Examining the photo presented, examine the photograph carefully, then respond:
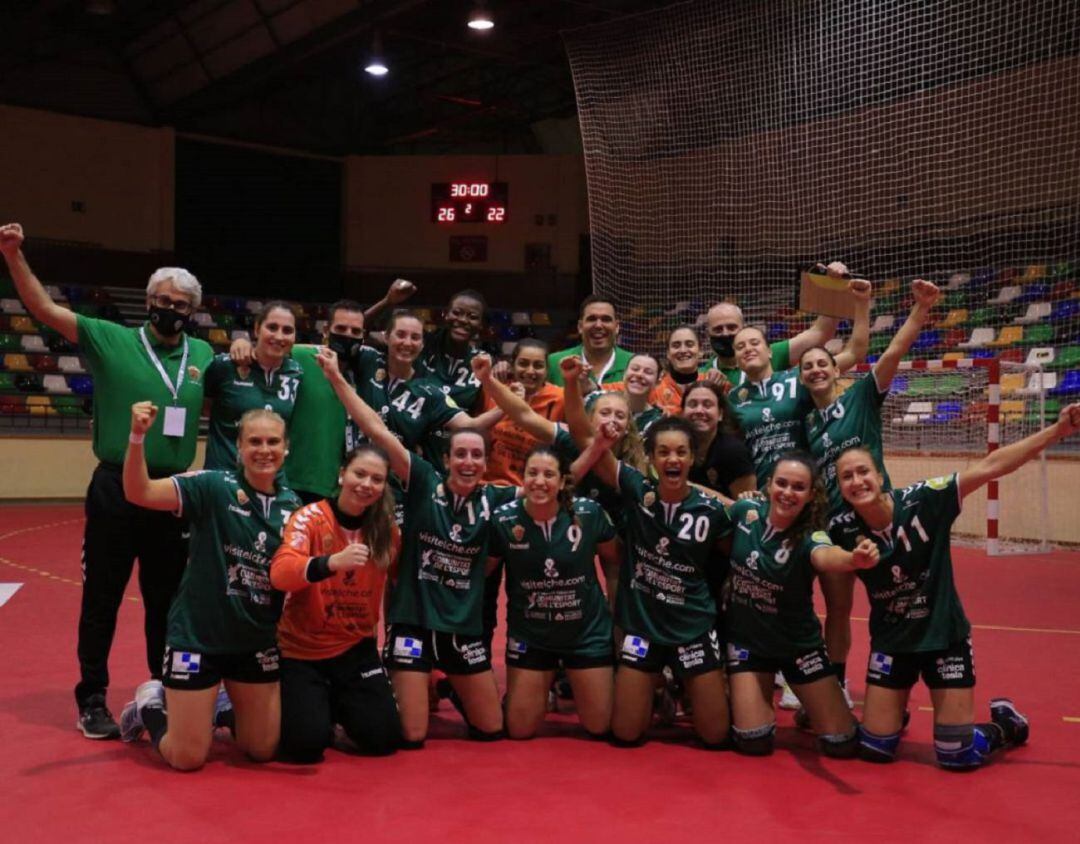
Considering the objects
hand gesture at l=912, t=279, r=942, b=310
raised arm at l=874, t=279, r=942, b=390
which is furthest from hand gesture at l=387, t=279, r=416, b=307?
hand gesture at l=912, t=279, r=942, b=310

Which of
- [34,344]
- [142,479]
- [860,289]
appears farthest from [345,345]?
[34,344]

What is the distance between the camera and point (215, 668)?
13.9ft

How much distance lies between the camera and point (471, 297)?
560cm

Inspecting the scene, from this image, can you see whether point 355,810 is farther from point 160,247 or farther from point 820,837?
point 160,247

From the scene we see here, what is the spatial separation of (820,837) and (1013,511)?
9.80m

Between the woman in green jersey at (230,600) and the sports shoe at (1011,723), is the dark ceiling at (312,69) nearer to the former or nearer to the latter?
the woman in green jersey at (230,600)

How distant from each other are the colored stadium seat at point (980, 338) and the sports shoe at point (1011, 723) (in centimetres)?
985

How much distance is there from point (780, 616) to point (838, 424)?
988 mm

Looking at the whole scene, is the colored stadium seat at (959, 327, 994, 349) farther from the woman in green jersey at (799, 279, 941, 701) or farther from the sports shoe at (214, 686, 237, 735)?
the sports shoe at (214, 686, 237, 735)

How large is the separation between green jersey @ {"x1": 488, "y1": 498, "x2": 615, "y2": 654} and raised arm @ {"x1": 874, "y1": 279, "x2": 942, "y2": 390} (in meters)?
1.46

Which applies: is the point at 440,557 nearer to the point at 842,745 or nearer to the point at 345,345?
the point at 345,345

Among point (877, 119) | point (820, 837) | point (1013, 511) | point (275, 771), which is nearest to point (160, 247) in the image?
point (877, 119)

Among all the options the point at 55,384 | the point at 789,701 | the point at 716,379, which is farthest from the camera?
the point at 55,384

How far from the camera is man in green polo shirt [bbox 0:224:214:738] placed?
4.61 metres
